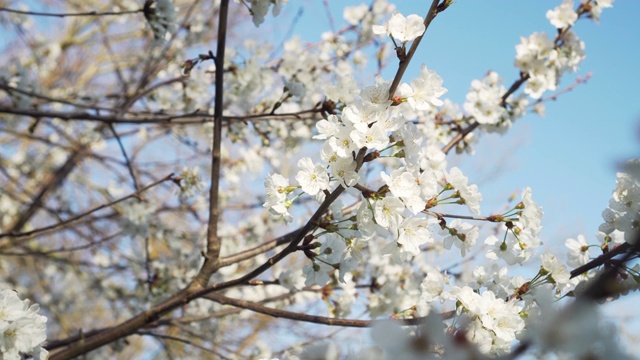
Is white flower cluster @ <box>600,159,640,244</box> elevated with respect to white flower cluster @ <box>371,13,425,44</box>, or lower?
lower

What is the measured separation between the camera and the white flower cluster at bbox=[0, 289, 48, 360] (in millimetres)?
1647

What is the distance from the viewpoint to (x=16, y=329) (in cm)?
167

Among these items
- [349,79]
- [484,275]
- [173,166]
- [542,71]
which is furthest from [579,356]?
[173,166]

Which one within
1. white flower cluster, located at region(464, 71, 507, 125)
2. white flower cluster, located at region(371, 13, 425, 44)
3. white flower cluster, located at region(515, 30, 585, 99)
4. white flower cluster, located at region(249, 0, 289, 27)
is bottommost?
white flower cluster, located at region(371, 13, 425, 44)

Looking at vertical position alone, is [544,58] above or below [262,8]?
above

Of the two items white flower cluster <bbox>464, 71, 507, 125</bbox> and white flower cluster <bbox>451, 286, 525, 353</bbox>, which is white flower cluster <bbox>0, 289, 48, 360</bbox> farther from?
white flower cluster <bbox>464, 71, 507, 125</bbox>

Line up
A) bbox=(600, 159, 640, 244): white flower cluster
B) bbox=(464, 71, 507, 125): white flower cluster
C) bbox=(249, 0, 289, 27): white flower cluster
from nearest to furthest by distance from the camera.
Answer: bbox=(600, 159, 640, 244): white flower cluster
bbox=(249, 0, 289, 27): white flower cluster
bbox=(464, 71, 507, 125): white flower cluster

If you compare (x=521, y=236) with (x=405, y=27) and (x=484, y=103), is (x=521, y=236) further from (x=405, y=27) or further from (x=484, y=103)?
(x=484, y=103)

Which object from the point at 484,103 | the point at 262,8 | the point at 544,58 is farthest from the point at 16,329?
the point at 544,58

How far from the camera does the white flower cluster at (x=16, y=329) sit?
165 centimetres

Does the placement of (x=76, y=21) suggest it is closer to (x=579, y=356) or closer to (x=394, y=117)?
(x=394, y=117)

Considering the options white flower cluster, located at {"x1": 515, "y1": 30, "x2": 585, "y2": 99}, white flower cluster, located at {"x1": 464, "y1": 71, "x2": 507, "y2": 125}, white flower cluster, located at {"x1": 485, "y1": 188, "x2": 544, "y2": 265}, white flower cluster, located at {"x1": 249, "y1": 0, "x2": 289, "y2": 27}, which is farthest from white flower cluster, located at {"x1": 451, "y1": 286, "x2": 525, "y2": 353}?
white flower cluster, located at {"x1": 515, "y1": 30, "x2": 585, "y2": 99}

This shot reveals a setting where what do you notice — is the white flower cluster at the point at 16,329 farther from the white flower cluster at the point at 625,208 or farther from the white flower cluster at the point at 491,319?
the white flower cluster at the point at 625,208

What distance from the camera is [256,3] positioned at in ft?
8.07
